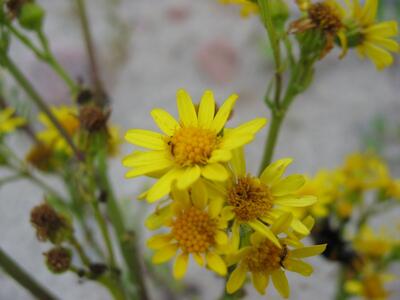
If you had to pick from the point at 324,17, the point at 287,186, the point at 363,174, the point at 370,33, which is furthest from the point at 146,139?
the point at 363,174

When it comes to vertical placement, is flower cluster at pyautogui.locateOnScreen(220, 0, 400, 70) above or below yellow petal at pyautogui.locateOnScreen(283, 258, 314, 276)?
above

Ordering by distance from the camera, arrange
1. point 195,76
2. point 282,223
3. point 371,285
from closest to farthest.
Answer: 1. point 282,223
2. point 371,285
3. point 195,76

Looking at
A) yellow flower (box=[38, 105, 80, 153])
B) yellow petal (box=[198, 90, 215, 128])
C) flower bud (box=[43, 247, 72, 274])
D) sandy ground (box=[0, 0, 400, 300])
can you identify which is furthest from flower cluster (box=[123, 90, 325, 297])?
sandy ground (box=[0, 0, 400, 300])

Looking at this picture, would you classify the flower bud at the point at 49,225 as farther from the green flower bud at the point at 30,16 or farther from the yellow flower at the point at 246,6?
the yellow flower at the point at 246,6

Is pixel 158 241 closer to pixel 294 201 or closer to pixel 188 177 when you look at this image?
pixel 188 177

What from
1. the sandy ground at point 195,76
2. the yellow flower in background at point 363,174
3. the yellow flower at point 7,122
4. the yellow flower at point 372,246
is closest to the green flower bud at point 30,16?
the yellow flower at point 7,122

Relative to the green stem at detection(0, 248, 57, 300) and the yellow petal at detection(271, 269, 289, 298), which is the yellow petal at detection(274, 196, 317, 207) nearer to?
the yellow petal at detection(271, 269, 289, 298)
